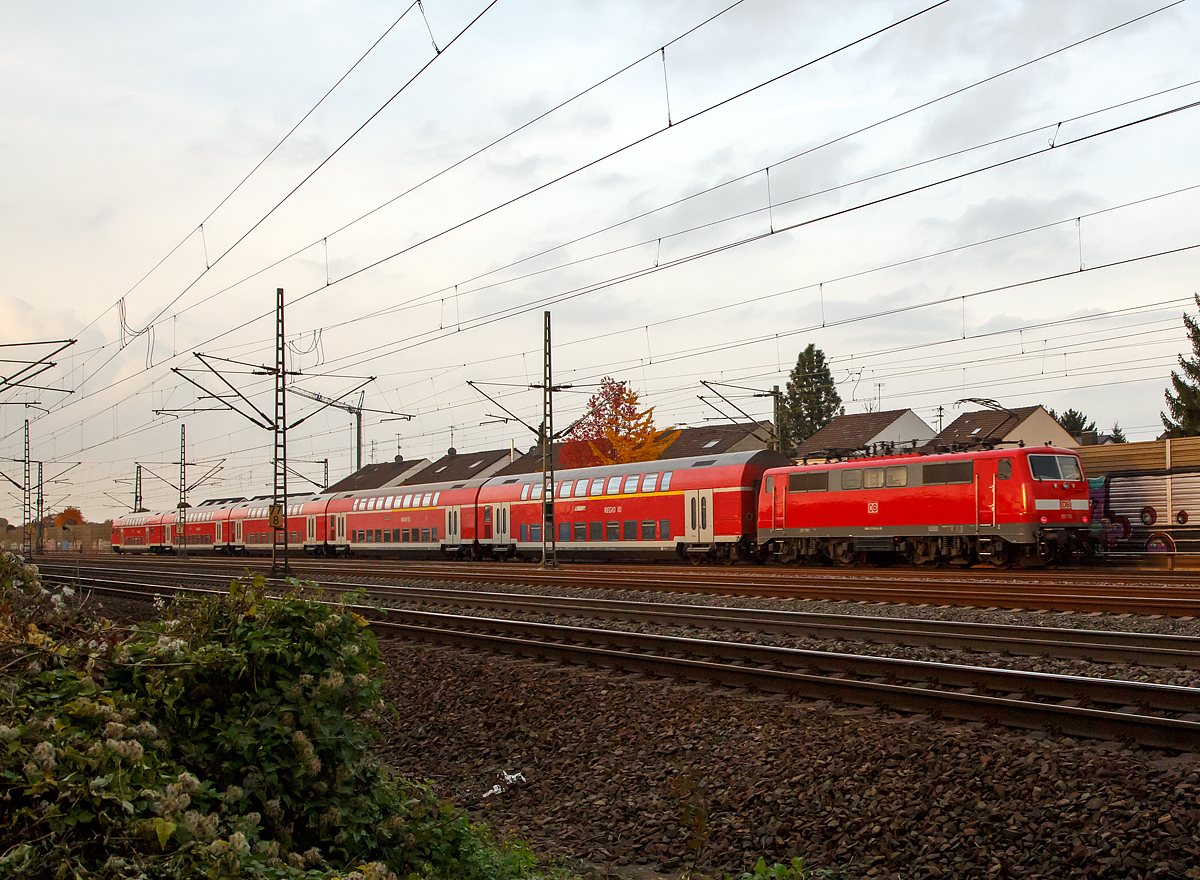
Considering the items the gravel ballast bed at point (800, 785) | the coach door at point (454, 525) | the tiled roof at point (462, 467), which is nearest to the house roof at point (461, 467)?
the tiled roof at point (462, 467)

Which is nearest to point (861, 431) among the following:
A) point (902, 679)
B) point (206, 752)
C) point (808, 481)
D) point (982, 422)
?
point (982, 422)

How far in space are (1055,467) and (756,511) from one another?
29.1 ft

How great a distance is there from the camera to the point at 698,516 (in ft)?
98.2

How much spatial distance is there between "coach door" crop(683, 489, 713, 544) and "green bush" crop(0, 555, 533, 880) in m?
24.1

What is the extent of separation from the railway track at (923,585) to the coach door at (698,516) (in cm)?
420

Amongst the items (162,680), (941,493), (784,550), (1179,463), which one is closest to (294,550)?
(784,550)

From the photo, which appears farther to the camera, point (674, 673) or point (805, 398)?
point (805, 398)

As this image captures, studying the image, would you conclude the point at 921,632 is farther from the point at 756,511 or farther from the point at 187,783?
the point at 756,511

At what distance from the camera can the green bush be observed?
3.41 m

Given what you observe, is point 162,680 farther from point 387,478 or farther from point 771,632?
Answer: point 387,478

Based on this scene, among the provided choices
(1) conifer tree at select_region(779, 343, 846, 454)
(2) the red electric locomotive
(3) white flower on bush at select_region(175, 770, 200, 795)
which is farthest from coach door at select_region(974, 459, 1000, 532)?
(1) conifer tree at select_region(779, 343, 846, 454)

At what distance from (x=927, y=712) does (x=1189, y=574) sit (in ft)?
56.0

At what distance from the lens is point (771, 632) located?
12875mm

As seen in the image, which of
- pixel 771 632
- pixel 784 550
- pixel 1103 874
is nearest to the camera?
pixel 1103 874
